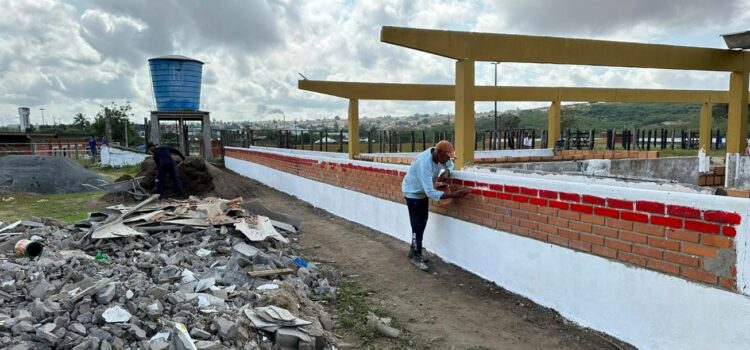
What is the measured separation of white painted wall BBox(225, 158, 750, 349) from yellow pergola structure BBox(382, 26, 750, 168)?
159 centimetres

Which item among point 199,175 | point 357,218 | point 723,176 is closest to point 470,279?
point 357,218

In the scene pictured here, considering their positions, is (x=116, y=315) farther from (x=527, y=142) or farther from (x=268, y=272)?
(x=527, y=142)

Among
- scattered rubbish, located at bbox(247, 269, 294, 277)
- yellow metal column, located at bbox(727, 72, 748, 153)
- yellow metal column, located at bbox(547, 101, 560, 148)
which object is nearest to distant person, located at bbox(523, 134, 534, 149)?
yellow metal column, located at bbox(547, 101, 560, 148)

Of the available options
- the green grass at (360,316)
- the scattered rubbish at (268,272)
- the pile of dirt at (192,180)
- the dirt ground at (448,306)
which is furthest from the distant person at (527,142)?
the scattered rubbish at (268,272)

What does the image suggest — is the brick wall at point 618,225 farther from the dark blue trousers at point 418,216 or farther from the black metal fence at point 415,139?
the black metal fence at point 415,139

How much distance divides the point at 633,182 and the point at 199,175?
11.1 meters

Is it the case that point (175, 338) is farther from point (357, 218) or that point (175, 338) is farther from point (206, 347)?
point (357, 218)

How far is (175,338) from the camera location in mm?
3254

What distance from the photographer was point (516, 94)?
12.9 metres

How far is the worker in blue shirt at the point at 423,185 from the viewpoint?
5.45 metres

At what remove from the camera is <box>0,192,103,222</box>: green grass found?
10320mm

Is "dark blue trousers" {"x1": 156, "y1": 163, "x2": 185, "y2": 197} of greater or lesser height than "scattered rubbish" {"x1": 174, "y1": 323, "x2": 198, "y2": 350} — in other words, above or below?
above

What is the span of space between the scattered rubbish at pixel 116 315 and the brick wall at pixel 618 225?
3.34m

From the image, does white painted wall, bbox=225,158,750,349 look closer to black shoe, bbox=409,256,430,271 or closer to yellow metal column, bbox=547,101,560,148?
black shoe, bbox=409,256,430,271
